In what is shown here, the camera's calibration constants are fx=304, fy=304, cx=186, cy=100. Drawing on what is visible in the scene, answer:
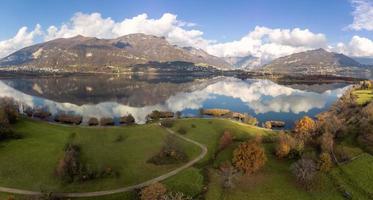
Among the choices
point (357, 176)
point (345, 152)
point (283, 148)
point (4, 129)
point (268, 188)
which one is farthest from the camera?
point (4, 129)

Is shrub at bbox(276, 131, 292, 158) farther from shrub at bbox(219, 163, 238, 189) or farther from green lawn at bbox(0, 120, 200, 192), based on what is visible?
green lawn at bbox(0, 120, 200, 192)

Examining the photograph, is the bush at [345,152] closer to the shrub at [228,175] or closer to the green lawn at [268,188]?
the green lawn at [268,188]

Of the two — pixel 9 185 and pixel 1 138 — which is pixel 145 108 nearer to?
pixel 1 138

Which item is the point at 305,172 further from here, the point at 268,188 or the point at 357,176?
the point at 357,176

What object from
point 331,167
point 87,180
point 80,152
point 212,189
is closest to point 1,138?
point 80,152

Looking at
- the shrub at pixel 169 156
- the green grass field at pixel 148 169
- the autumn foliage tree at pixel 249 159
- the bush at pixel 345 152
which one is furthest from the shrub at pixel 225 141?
the bush at pixel 345 152

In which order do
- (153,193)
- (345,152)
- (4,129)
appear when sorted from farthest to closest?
(4,129) → (345,152) → (153,193)

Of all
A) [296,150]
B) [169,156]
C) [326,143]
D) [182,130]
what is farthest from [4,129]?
[326,143]
